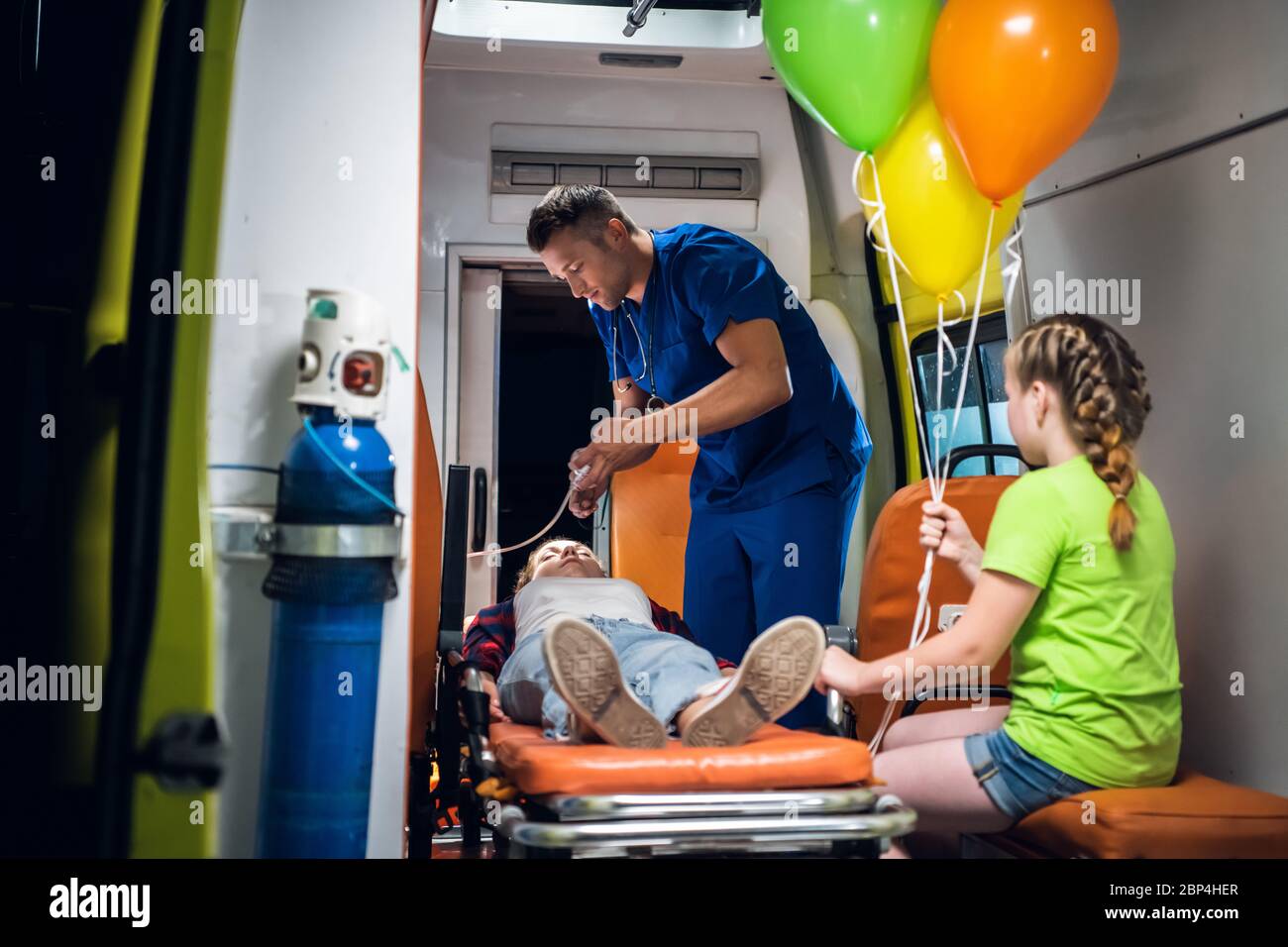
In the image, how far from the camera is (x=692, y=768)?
188 cm

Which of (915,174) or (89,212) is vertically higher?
(915,174)

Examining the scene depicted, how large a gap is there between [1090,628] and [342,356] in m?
1.37

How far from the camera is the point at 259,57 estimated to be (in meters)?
1.94

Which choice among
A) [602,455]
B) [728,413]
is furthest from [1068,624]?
[602,455]

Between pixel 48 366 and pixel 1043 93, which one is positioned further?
pixel 1043 93

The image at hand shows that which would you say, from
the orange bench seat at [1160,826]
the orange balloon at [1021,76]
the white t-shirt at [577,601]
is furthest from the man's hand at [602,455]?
the orange bench seat at [1160,826]

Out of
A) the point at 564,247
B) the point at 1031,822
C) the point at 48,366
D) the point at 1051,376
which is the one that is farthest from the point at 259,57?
the point at 1031,822

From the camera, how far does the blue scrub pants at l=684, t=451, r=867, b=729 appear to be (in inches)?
114

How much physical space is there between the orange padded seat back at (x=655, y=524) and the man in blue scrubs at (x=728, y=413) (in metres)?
0.68

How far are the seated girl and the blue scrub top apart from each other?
875mm

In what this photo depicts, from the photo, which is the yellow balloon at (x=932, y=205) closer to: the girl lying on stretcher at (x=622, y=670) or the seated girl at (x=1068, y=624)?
the seated girl at (x=1068, y=624)

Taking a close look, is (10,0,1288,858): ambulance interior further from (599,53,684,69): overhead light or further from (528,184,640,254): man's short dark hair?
(528,184,640,254): man's short dark hair
